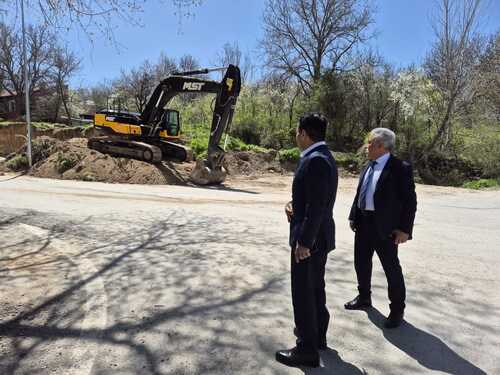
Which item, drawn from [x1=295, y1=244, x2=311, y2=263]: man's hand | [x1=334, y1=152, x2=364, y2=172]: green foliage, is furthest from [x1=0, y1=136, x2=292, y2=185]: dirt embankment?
[x1=295, y1=244, x2=311, y2=263]: man's hand

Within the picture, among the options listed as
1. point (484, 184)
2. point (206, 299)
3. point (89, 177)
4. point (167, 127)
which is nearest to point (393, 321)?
point (206, 299)

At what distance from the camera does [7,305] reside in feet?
13.5

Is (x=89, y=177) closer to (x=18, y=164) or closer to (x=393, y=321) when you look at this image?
(x=18, y=164)

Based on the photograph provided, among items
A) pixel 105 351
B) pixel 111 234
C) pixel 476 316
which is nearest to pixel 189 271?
pixel 105 351

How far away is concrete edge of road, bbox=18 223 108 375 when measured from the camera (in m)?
3.15

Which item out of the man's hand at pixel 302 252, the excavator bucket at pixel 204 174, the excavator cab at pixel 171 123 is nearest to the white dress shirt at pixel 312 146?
the man's hand at pixel 302 252

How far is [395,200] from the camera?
3660 millimetres

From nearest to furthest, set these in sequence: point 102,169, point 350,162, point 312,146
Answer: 1. point 312,146
2. point 102,169
3. point 350,162

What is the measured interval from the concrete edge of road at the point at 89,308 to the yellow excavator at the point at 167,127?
367 inches

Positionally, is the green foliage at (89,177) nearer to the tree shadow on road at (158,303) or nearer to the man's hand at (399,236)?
the tree shadow on road at (158,303)

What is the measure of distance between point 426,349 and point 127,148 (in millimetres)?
16079

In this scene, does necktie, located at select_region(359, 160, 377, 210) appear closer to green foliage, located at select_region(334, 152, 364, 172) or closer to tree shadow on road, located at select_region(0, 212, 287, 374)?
tree shadow on road, located at select_region(0, 212, 287, 374)

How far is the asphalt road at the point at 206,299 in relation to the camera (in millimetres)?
3197

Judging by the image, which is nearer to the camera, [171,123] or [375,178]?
[375,178]
